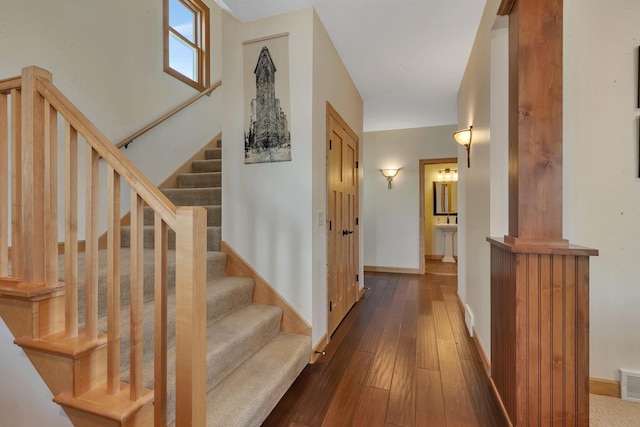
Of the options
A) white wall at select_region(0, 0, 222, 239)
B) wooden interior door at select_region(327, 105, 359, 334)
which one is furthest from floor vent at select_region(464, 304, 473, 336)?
white wall at select_region(0, 0, 222, 239)

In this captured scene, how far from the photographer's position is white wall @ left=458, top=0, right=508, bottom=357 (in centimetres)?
210

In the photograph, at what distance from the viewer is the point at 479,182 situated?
94.3 inches

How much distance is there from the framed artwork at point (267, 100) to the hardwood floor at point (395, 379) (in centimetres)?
166

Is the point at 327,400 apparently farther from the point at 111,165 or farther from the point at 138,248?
the point at 111,165

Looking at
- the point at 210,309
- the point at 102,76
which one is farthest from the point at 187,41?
the point at 210,309

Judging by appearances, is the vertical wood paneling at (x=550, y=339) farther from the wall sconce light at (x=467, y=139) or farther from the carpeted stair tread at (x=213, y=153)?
the carpeted stair tread at (x=213, y=153)

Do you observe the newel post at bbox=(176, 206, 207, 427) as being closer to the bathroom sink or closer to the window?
the window

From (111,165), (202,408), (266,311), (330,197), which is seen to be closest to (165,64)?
(330,197)

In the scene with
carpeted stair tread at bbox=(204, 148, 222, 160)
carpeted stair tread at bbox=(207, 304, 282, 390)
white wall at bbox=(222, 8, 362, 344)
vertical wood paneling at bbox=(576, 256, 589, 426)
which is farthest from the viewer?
carpeted stair tread at bbox=(204, 148, 222, 160)

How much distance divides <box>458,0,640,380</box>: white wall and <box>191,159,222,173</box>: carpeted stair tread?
2.86 metres

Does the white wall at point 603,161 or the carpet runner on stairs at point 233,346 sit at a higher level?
the white wall at point 603,161

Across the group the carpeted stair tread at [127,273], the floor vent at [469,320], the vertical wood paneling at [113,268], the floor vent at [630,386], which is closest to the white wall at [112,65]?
the carpeted stair tread at [127,273]

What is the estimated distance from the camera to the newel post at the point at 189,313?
102 centimetres

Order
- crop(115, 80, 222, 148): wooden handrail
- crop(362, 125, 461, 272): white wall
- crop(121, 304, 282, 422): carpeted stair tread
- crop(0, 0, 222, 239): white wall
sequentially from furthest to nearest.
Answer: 1. crop(362, 125, 461, 272): white wall
2. crop(115, 80, 222, 148): wooden handrail
3. crop(0, 0, 222, 239): white wall
4. crop(121, 304, 282, 422): carpeted stair tread
